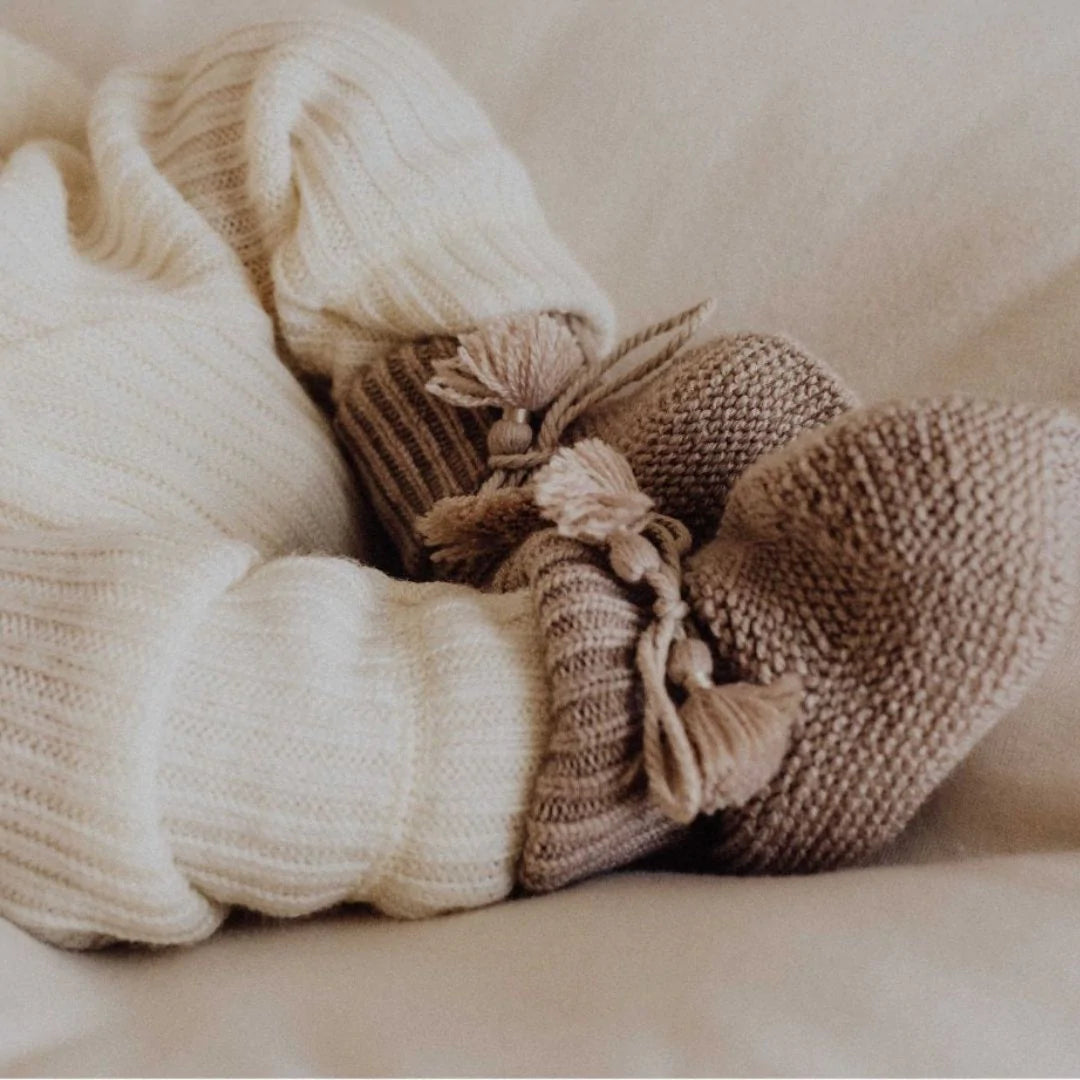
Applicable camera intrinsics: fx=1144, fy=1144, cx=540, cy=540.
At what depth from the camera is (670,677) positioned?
18.4 inches

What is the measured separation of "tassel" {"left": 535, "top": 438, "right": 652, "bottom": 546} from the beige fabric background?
155 millimetres

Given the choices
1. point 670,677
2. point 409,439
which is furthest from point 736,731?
point 409,439

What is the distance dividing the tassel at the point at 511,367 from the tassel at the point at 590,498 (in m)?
0.08

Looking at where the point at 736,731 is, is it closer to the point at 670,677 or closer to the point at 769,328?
the point at 670,677

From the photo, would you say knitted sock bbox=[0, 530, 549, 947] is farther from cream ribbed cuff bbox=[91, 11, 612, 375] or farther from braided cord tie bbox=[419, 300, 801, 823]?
cream ribbed cuff bbox=[91, 11, 612, 375]

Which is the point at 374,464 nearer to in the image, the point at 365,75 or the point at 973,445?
the point at 365,75

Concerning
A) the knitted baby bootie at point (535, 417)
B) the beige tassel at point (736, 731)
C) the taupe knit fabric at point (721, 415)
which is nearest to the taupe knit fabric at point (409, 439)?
the knitted baby bootie at point (535, 417)

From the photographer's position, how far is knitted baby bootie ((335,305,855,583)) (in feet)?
1.77

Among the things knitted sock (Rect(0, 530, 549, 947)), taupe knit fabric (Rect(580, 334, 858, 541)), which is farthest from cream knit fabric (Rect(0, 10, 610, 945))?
taupe knit fabric (Rect(580, 334, 858, 541))

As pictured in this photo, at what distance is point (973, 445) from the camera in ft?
1.42

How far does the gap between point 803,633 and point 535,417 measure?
205mm

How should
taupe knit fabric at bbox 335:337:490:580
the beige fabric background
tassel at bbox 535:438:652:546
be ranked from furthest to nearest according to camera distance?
taupe knit fabric at bbox 335:337:490:580
tassel at bbox 535:438:652:546
the beige fabric background

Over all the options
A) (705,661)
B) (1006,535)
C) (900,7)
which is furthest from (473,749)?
(900,7)

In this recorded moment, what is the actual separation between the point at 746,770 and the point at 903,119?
445 mm
